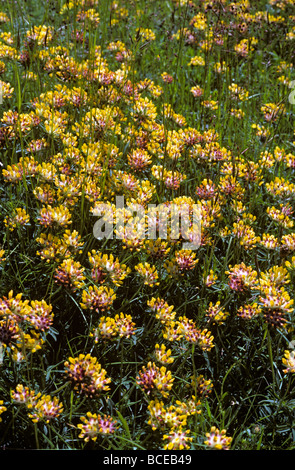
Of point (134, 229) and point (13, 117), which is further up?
point (13, 117)

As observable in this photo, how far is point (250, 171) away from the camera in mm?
2234

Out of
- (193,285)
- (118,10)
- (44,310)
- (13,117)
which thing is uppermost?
(118,10)

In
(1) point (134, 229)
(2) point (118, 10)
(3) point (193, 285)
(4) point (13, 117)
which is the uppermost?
(2) point (118, 10)

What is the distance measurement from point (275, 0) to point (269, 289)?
4079 millimetres

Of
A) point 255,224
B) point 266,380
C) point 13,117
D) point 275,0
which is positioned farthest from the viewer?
point 275,0

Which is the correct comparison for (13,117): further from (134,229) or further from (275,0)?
(275,0)

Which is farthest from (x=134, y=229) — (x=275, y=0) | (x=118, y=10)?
(x=275, y=0)

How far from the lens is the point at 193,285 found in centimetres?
202
